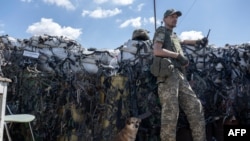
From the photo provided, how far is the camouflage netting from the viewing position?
4918mm

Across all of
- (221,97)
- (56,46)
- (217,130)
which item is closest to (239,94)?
(221,97)

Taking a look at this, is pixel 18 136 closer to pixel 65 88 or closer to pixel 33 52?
pixel 65 88

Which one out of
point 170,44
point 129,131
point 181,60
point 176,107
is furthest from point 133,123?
point 170,44

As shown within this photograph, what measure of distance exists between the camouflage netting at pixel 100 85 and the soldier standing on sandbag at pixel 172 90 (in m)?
0.55

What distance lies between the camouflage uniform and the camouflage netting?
55 cm

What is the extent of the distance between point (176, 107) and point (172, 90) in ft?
0.74

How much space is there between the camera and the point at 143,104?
16.3 feet

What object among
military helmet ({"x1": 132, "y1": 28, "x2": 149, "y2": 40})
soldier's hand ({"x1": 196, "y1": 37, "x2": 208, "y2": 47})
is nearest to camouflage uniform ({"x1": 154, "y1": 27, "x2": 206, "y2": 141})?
soldier's hand ({"x1": 196, "y1": 37, "x2": 208, "y2": 47})

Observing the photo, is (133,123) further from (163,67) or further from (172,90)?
(163,67)

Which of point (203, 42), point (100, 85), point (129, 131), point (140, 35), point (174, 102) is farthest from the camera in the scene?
point (140, 35)

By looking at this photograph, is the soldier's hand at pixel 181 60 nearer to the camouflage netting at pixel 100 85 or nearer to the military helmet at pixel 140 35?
the camouflage netting at pixel 100 85

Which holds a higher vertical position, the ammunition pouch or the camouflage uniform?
the ammunition pouch

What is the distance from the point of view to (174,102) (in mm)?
4086

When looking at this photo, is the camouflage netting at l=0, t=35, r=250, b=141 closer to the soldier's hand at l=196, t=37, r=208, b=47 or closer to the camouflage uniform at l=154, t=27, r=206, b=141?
the soldier's hand at l=196, t=37, r=208, b=47
